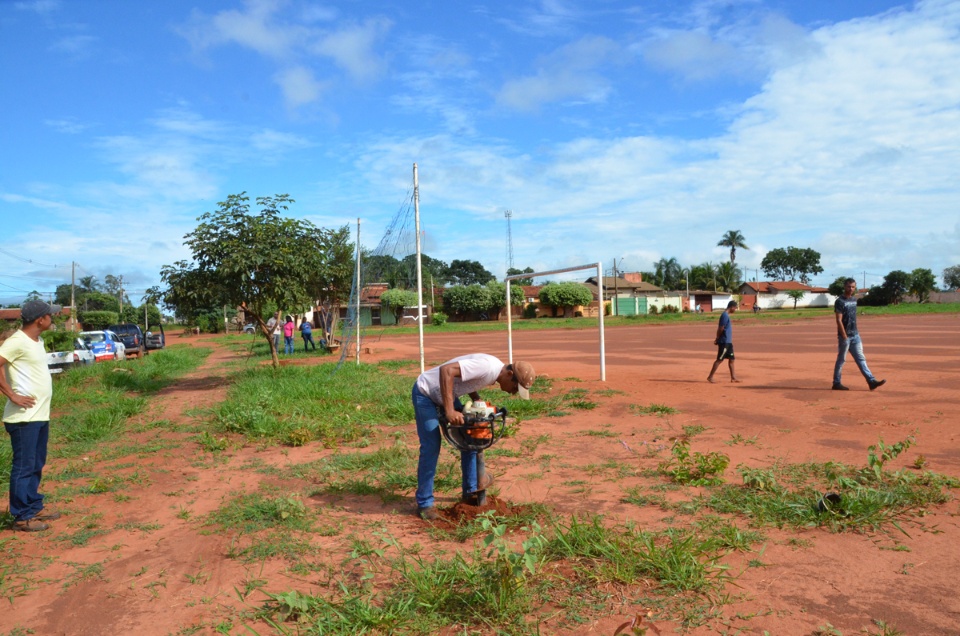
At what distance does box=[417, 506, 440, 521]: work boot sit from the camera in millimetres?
5082

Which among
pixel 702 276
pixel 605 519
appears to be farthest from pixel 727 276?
pixel 605 519

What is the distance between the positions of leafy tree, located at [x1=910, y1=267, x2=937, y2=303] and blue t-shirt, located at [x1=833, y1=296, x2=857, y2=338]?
7008 cm

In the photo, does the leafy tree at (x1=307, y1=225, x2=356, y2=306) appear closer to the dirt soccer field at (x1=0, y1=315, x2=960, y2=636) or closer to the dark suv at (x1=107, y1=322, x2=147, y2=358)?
the dirt soccer field at (x1=0, y1=315, x2=960, y2=636)

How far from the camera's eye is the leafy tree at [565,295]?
2477 inches

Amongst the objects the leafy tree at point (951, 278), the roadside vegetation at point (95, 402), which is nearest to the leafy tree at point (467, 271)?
the leafy tree at point (951, 278)

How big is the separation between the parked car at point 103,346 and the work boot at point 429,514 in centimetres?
2101

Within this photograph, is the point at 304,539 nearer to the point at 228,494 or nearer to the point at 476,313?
the point at 228,494

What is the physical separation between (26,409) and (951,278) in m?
111

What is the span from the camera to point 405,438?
27.7 ft

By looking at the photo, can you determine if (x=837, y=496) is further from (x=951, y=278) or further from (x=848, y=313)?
(x=951, y=278)

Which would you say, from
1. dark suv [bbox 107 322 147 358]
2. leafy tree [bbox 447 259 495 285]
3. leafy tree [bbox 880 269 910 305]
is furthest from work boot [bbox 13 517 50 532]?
leafy tree [bbox 447 259 495 285]

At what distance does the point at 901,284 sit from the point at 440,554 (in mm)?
78052

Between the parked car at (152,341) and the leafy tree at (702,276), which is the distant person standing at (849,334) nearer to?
the parked car at (152,341)

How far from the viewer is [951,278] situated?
92.9 m
